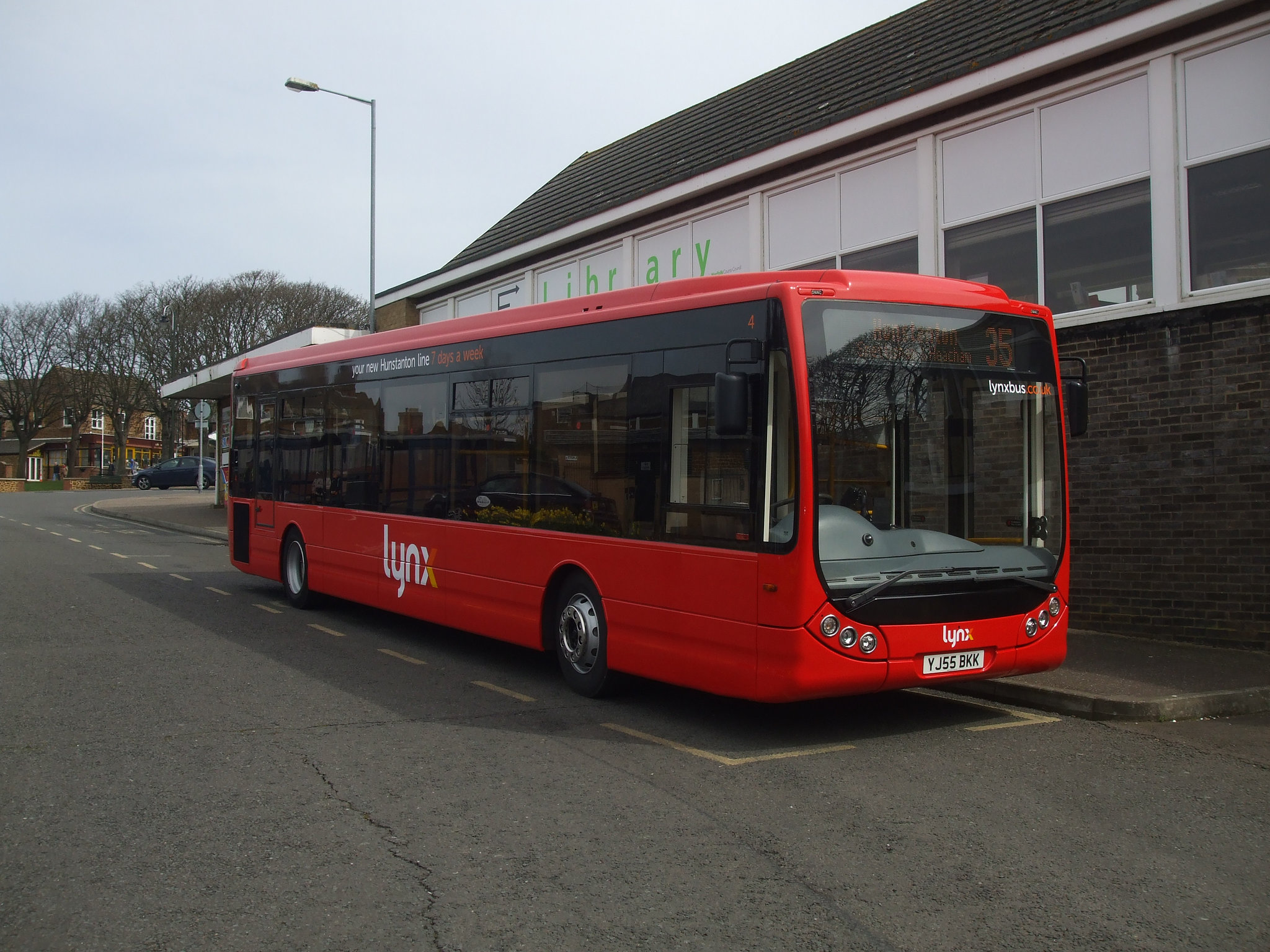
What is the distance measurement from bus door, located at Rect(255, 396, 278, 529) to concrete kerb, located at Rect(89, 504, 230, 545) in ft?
25.5

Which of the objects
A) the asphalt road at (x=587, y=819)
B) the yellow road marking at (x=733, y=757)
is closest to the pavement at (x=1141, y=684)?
the asphalt road at (x=587, y=819)

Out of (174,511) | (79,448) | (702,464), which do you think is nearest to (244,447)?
(702,464)

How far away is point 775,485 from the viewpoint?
6484 mm

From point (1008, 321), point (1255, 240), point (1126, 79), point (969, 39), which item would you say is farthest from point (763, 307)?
point (969, 39)

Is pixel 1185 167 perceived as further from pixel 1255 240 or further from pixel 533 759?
pixel 533 759

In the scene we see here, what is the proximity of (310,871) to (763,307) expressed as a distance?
4.03 metres

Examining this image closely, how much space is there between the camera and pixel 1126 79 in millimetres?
10969

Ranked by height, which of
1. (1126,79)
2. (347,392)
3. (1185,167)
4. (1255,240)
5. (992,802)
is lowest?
(992,802)

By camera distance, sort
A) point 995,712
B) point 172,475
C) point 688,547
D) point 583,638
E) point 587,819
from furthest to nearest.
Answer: point 172,475, point 583,638, point 995,712, point 688,547, point 587,819

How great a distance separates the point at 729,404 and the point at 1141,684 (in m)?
4.24

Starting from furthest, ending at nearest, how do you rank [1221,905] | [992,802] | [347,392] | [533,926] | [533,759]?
[347,392] < [533,759] < [992,802] < [1221,905] < [533,926]

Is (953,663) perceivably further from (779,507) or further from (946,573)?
(779,507)

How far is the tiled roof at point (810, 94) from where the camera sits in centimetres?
1226

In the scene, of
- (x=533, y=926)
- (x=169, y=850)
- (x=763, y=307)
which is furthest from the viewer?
(x=763, y=307)
